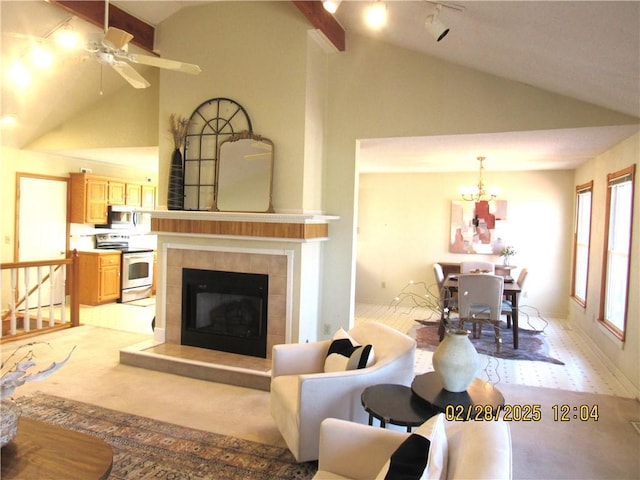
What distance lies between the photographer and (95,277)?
6832mm

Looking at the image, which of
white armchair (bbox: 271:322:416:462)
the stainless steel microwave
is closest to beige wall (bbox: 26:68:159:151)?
the stainless steel microwave

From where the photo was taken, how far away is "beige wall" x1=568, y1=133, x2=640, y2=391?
382cm

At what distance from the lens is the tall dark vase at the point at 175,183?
4633 millimetres

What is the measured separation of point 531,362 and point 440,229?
3.33 metres

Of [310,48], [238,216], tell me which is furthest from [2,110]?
[310,48]

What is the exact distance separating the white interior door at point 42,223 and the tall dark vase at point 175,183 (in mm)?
2673

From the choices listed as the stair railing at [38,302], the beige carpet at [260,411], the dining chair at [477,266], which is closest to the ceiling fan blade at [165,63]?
the beige carpet at [260,411]

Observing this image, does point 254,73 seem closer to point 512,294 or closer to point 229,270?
point 229,270

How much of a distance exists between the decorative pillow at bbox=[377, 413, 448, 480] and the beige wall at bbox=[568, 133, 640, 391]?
124 inches

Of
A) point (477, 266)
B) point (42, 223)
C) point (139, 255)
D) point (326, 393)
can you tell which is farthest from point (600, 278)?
point (42, 223)

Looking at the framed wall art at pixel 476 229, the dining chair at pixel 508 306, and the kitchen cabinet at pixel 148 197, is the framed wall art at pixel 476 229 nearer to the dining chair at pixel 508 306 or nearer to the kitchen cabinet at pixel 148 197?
the dining chair at pixel 508 306

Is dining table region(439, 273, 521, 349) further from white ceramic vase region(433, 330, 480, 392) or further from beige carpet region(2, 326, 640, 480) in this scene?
white ceramic vase region(433, 330, 480, 392)

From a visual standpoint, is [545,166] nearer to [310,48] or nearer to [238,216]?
[310,48]

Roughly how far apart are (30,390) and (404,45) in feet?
15.0
